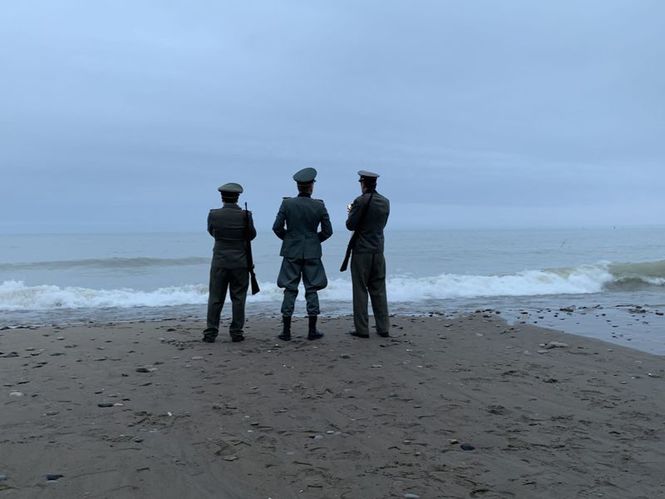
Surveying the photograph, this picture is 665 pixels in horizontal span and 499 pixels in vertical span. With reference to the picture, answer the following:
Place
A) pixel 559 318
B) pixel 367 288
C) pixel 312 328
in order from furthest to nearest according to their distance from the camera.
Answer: pixel 559 318 < pixel 367 288 < pixel 312 328

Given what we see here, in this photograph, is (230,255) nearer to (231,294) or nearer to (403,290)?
(231,294)

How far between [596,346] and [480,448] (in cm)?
460

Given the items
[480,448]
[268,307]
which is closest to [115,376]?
[480,448]

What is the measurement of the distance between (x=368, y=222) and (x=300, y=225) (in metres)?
1.00

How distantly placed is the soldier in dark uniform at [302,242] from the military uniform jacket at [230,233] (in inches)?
18.3

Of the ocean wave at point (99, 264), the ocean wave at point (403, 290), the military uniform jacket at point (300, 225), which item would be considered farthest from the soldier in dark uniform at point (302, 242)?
the ocean wave at point (99, 264)

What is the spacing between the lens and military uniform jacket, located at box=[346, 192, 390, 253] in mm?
7816

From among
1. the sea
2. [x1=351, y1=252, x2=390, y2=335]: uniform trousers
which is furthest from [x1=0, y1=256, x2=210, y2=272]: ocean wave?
[x1=351, y1=252, x2=390, y2=335]: uniform trousers

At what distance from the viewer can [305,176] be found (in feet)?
25.0

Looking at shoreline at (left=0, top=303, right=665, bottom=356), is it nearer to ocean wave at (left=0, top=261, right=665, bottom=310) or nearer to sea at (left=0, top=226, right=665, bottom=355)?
sea at (left=0, top=226, right=665, bottom=355)

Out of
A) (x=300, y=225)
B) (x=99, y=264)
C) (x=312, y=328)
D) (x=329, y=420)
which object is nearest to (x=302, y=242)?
(x=300, y=225)

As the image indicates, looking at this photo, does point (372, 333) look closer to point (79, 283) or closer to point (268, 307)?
point (268, 307)

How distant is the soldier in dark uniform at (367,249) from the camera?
25.7 feet

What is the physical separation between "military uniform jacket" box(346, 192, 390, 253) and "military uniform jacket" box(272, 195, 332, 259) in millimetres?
435
